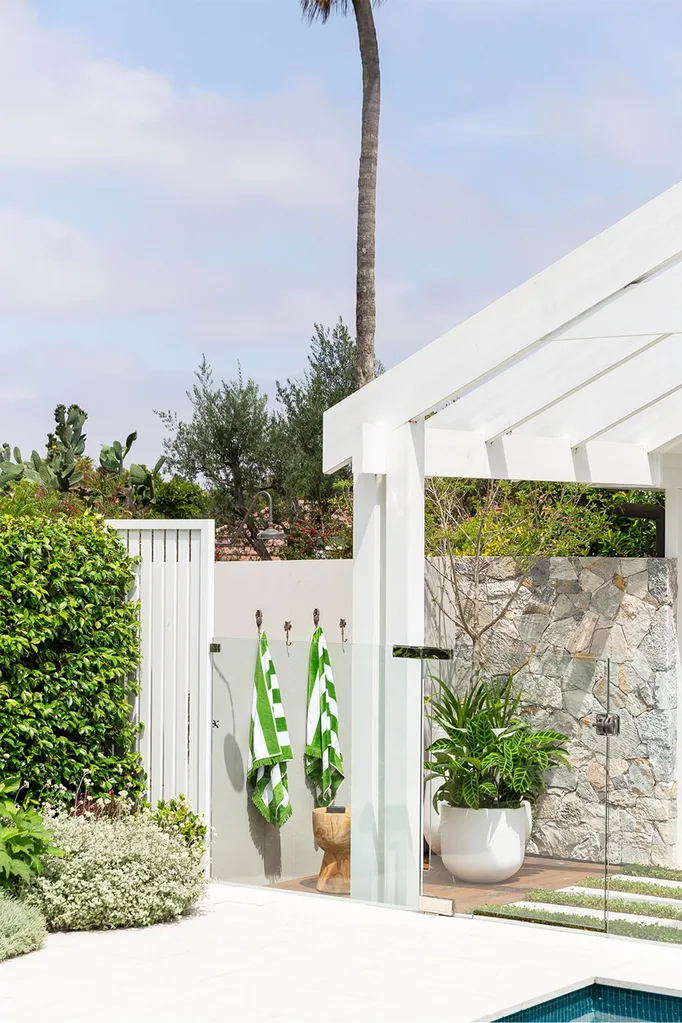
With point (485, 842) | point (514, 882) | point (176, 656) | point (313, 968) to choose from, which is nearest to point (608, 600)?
point (485, 842)

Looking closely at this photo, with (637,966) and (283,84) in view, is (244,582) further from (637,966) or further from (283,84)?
(283,84)

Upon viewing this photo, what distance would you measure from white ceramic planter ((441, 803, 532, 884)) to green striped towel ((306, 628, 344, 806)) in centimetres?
79

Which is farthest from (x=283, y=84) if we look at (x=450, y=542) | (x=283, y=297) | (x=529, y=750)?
(x=529, y=750)

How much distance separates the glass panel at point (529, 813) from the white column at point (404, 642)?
0.28ft

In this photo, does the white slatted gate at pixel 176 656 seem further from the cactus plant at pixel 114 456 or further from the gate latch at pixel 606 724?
the cactus plant at pixel 114 456

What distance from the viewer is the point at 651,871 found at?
7586mm

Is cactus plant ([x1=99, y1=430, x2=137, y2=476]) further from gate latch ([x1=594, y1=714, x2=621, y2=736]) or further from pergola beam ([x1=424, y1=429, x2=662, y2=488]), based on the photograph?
gate latch ([x1=594, y1=714, x2=621, y2=736])

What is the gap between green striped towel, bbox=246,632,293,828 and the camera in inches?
308

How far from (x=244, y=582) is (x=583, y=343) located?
14.6 feet

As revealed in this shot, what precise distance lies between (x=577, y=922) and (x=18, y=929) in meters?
3.06

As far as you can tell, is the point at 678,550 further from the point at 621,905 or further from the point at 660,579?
the point at 621,905

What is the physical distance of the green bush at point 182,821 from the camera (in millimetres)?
7648

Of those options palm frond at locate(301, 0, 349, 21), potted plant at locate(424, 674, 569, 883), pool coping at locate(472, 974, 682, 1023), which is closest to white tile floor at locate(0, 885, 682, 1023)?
pool coping at locate(472, 974, 682, 1023)

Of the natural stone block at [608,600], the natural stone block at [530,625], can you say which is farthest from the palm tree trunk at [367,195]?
the natural stone block at [608,600]
